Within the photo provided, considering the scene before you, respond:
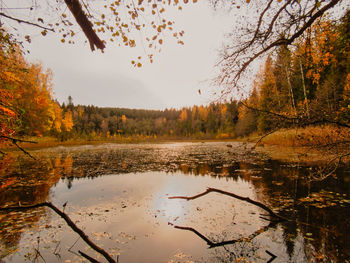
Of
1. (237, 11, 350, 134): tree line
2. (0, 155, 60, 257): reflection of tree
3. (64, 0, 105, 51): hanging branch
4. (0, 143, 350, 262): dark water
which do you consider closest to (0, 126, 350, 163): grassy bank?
(237, 11, 350, 134): tree line

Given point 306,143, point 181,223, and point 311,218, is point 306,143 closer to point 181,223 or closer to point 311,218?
point 311,218

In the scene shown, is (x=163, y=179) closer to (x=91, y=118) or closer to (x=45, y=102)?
(x=45, y=102)

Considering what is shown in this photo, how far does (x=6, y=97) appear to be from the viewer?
18.7ft

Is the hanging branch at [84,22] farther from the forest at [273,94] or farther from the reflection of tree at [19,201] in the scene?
the reflection of tree at [19,201]

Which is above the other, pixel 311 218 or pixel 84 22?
pixel 84 22

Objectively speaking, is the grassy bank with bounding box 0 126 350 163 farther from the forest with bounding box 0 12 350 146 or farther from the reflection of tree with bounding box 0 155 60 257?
the reflection of tree with bounding box 0 155 60 257

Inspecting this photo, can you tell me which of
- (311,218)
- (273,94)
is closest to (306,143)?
(311,218)

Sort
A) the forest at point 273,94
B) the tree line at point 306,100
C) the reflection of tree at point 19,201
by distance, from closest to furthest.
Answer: the tree line at point 306,100
the forest at point 273,94
the reflection of tree at point 19,201

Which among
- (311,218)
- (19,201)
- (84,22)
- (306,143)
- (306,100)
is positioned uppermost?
(84,22)

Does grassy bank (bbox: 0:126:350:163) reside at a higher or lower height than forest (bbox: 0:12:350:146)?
lower

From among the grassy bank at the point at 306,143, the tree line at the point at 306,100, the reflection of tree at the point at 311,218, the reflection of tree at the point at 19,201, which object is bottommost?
the reflection of tree at the point at 19,201

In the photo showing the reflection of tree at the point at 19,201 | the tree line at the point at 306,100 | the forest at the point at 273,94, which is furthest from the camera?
the reflection of tree at the point at 19,201

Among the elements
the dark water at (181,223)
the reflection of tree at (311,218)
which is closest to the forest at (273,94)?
the dark water at (181,223)

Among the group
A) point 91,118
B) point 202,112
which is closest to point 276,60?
point 202,112
